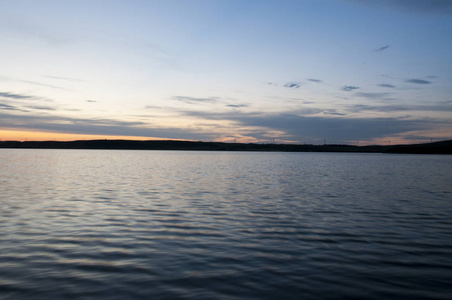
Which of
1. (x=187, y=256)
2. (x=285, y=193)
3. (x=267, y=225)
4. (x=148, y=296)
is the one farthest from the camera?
(x=285, y=193)

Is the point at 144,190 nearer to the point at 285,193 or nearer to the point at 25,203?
the point at 25,203

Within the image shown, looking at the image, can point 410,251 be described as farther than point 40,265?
Yes

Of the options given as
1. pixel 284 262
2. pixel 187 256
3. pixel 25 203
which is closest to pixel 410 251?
pixel 284 262

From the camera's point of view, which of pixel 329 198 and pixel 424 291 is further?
pixel 329 198

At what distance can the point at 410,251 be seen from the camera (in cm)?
1285

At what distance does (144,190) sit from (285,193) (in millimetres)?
12396

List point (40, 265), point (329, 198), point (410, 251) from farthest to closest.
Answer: point (329, 198)
point (410, 251)
point (40, 265)

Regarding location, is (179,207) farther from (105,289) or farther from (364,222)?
(105,289)

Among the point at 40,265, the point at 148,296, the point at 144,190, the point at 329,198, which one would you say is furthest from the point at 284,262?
the point at 144,190

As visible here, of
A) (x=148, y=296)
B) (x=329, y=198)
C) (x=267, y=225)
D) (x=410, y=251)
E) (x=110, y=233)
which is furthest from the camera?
(x=329, y=198)

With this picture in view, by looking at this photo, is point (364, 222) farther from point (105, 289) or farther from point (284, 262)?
point (105, 289)

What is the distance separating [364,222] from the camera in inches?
712

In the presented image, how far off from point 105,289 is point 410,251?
35.1 feet

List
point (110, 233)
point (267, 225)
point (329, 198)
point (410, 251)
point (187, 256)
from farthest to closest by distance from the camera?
point (329, 198) < point (267, 225) < point (110, 233) < point (410, 251) < point (187, 256)
